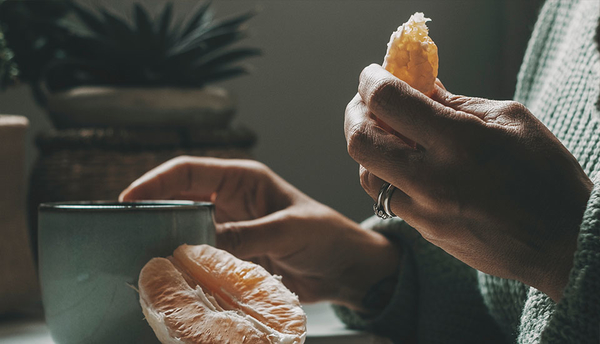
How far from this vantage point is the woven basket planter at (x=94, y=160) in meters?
0.78

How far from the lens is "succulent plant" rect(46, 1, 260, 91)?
815 mm

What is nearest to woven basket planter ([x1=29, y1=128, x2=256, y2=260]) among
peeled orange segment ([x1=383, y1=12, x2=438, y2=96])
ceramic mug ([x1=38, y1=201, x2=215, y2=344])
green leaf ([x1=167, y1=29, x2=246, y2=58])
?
green leaf ([x1=167, y1=29, x2=246, y2=58])

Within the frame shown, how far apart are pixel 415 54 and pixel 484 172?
0.09 m

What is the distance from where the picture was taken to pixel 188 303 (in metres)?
0.34

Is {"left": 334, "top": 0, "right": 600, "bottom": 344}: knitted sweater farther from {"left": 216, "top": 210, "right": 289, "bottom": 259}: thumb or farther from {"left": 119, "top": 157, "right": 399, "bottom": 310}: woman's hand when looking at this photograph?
{"left": 216, "top": 210, "right": 289, "bottom": 259}: thumb

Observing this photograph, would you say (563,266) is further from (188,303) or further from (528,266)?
(188,303)

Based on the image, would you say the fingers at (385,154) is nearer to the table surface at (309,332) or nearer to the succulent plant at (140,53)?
the table surface at (309,332)

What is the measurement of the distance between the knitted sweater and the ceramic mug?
0.26m

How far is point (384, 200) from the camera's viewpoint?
382 mm

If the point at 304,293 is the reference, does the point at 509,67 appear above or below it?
above

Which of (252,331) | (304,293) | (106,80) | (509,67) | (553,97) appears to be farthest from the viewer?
(509,67)

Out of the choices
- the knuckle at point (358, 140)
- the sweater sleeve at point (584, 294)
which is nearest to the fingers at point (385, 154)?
the knuckle at point (358, 140)

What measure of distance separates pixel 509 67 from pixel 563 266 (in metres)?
0.85

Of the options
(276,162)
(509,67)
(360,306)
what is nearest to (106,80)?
(276,162)
